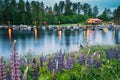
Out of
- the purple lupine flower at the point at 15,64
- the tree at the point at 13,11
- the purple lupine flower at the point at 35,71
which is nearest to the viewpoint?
the purple lupine flower at the point at 15,64

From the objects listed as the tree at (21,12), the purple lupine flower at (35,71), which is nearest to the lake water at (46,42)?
the purple lupine flower at (35,71)

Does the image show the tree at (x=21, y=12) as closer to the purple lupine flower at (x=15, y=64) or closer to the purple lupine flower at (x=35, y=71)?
the purple lupine flower at (x=35, y=71)

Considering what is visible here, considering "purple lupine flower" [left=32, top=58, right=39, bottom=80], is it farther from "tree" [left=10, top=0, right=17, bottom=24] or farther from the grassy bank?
"tree" [left=10, top=0, right=17, bottom=24]

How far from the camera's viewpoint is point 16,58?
14.3 ft

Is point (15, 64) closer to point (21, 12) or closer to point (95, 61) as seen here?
point (95, 61)

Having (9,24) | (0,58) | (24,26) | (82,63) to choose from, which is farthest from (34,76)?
(9,24)

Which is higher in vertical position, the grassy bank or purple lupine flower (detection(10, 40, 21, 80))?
purple lupine flower (detection(10, 40, 21, 80))

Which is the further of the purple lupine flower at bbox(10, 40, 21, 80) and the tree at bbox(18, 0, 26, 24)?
the tree at bbox(18, 0, 26, 24)

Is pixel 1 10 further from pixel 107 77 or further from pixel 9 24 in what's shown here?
pixel 107 77

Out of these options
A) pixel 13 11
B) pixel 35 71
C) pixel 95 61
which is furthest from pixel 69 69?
pixel 13 11

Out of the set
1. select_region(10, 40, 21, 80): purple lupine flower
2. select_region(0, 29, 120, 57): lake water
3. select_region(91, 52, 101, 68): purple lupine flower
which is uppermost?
select_region(10, 40, 21, 80): purple lupine flower

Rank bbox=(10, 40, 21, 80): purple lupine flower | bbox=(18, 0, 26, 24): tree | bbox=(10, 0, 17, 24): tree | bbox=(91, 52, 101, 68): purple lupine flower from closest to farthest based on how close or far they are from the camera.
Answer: bbox=(10, 40, 21, 80): purple lupine flower < bbox=(91, 52, 101, 68): purple lupine flower < bbox=(18, 0, 26, 24): tree < bbox=(10, 0, 17, 24): tree

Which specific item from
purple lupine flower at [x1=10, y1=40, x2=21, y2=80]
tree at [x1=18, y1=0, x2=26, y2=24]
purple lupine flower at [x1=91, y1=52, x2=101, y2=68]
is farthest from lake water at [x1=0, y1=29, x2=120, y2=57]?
tree at [x1=18, y1=0, x2=26, y2=24]

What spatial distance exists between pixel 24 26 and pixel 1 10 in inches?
651
